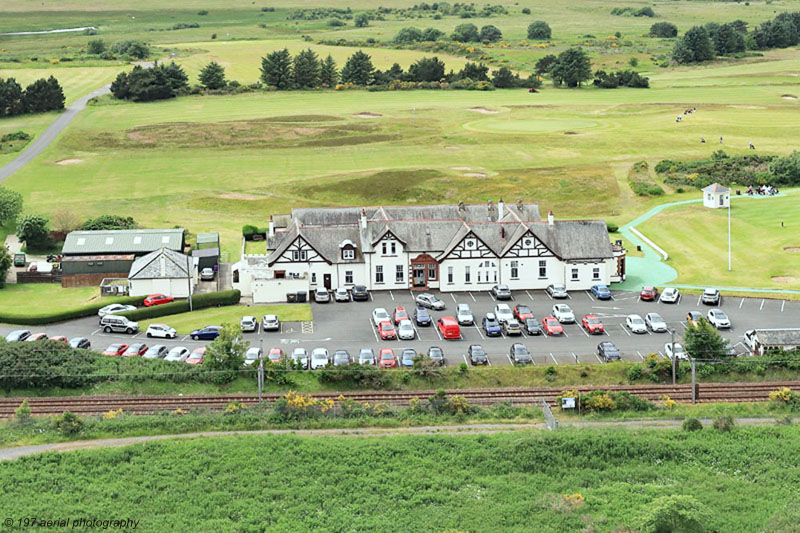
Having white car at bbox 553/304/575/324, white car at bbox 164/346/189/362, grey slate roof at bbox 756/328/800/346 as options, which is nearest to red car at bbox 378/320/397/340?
white car at bbox 553/304/575/324

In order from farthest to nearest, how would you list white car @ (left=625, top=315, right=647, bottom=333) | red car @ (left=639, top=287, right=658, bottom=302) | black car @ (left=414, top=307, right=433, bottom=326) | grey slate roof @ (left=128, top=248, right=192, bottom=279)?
grey slate roof @ (left=128, top=248, right=192, bottom=279), red car @ (left=639, top=287, right=658, bottom=302), black car @ (left=414, top=307, right=433, bottom=326), white car @ (left=625, top=315, right=647, bottom=333)

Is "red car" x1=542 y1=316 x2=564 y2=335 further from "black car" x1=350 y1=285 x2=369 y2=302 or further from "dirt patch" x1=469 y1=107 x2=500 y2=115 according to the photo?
"dirt patch" x1=469 y1=107 x2=500 y2=115

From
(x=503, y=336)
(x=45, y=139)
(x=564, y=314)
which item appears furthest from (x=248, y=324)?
(x=45, y=139)

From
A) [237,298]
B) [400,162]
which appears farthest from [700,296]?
[400,162]

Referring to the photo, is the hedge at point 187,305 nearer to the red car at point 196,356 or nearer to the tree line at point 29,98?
the red car at point 196,356

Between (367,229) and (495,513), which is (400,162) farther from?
(495,513)

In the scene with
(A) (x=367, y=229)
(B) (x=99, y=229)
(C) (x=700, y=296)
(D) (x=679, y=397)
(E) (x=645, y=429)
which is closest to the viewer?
(E) (x=645, y=429)

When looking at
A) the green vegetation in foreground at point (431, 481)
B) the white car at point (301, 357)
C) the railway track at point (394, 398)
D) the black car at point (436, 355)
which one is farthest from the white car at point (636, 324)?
the white car at point (301, 357)
